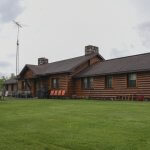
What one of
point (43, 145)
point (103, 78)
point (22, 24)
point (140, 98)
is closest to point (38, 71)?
point (22, 24)

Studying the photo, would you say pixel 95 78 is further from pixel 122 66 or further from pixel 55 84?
pixel 55 84

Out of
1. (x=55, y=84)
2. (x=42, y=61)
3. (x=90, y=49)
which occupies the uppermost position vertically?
(x=90, y=49)

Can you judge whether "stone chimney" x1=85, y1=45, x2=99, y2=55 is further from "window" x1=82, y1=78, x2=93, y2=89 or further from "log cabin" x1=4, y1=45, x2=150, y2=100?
"window" x1=82, y1=78, x2=93, y2=89

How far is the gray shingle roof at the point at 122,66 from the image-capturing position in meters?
25.8

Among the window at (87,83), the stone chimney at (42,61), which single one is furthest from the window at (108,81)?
the stone chimney at (42,61)

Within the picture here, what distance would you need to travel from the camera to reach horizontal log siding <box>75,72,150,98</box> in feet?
82.8

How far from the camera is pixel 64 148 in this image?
653 centimetres

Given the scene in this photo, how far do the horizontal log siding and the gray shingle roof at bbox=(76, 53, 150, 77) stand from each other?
621 mm

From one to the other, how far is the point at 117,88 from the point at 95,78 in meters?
3.48

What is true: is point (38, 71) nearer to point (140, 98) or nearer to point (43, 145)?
point (140, 98)

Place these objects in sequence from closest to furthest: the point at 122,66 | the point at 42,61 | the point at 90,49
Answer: the point at 122,66 < the point at 90,49 < the point at 42,61

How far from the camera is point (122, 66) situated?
28125 millimetres

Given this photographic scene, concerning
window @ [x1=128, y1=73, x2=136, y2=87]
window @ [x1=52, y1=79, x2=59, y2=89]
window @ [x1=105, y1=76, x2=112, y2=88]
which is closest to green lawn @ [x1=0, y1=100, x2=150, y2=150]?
window @ [x1=128, y1=73, x2=136, y2=87]

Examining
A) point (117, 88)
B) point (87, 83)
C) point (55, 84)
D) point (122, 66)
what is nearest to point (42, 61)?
point (55, 84)
